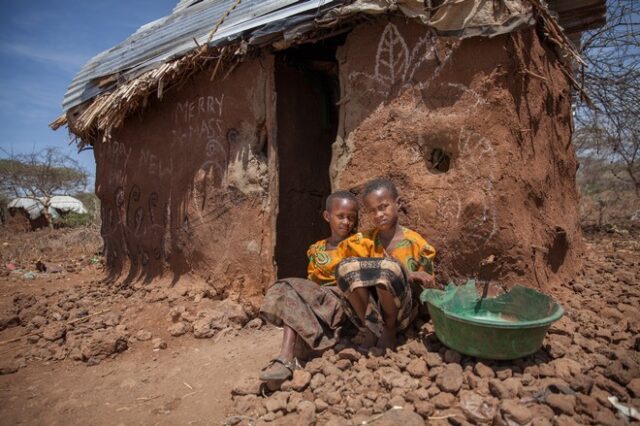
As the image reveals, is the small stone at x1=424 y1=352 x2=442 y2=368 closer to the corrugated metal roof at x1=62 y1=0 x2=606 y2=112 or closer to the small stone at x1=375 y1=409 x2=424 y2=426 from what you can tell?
the small stone at x1=375 y1=409 x2=424 y2=426

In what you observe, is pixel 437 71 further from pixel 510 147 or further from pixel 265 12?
pixel 265 12

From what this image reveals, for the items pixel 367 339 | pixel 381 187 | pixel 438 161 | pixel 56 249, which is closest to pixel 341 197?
pixel 381 187

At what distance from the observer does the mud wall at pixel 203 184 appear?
362cm

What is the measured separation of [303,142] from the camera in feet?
13.2

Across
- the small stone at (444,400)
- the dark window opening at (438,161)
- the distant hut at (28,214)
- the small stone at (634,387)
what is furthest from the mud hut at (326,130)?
the distant hut at (28,214)

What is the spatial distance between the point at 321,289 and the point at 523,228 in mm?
1349

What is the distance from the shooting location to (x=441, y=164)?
290 cm

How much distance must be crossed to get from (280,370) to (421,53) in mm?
2196

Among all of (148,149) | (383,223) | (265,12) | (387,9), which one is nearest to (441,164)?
(383,223)

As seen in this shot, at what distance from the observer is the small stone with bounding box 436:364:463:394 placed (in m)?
2.07

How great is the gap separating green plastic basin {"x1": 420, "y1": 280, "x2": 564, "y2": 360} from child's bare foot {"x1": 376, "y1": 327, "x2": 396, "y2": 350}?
0.27m

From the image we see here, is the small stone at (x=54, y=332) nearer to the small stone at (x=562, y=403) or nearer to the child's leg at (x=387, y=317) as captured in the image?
the child's leg at (x=387, y=317)

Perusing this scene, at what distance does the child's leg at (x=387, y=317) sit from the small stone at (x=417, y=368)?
0.21m

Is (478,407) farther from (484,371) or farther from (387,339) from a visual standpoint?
(387,339)
